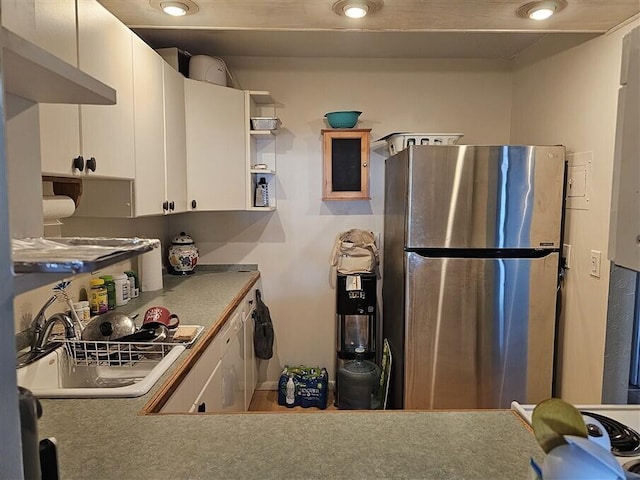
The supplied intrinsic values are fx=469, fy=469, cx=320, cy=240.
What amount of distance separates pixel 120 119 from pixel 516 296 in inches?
82.1

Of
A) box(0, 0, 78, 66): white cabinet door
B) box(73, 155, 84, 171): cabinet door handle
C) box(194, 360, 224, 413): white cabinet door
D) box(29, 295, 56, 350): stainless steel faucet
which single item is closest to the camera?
box(0, 0, 78, 66): white cabinet door

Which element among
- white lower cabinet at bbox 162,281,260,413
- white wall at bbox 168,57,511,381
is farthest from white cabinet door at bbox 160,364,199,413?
white wall at bbox 168,57,511,381

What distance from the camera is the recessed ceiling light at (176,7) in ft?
6.19

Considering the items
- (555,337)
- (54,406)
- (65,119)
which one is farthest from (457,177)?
(54,406)

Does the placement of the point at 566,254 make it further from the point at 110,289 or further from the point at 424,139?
the point at 110,289

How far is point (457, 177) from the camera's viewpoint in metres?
2.44

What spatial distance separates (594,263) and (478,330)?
65 centimetres

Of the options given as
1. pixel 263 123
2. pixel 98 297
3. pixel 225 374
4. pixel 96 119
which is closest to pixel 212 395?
pixel 225 374

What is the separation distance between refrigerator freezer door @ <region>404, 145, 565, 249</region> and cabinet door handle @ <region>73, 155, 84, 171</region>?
5.10 ft

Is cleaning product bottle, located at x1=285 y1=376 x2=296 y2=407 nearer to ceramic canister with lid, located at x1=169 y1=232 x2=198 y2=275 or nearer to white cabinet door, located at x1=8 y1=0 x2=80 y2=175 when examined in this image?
ceramic canister with lid, located at x1=169 y1=232 x2=198 y2=275

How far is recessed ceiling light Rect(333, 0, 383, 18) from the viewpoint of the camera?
186 cm

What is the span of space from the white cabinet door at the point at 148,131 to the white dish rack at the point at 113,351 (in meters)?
0.61

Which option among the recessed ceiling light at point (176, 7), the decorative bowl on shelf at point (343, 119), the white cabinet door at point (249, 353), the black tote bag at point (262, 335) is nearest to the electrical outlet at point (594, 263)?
the decorative bowl on shelf at point (343, 119)

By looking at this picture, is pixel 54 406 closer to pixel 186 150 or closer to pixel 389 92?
pixel 186 150
